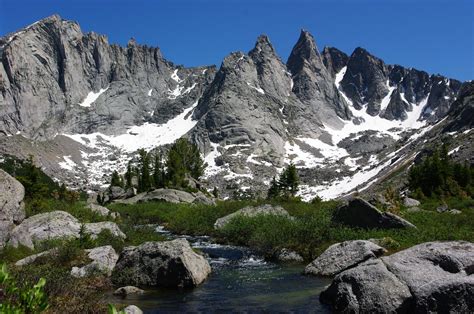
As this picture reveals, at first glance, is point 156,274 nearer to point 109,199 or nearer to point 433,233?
point 433,233

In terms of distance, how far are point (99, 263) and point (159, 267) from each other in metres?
3.51

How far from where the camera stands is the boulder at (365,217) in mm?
30594

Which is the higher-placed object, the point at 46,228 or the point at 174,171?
the point at 174,171

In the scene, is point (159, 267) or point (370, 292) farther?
point (159, 267)

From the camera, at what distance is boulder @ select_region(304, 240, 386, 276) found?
73.1 feet

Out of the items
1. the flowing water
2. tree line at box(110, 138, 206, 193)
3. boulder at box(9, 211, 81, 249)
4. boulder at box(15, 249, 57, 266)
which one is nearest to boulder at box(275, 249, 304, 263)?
the flowing water

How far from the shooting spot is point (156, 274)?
22.0 meters

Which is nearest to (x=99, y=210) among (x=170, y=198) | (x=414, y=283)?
(x=170, y=198)

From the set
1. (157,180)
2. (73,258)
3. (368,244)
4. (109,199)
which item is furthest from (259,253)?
(157,180)

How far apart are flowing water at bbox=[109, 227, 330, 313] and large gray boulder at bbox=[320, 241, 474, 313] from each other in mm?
1456

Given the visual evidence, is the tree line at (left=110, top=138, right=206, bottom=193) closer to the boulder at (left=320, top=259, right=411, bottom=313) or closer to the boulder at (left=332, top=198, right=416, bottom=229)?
the boulder at (left=332, top=198, right=416, bottom=229)

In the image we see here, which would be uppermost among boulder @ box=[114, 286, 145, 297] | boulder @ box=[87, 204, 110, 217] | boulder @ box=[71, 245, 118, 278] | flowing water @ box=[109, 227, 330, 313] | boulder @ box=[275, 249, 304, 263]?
boulder @ box=[87, 204, 110, 217]

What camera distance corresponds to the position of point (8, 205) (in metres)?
24.7

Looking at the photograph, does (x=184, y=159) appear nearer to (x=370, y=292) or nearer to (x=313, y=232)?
(x=313, y=232)
